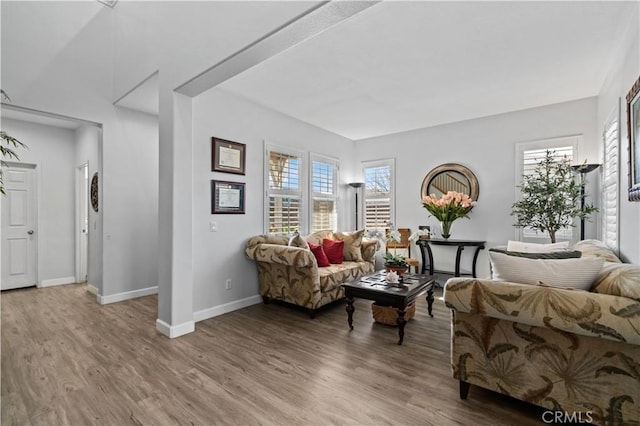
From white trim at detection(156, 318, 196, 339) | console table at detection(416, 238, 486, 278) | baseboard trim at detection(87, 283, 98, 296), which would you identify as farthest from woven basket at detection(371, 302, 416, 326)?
baseboard trim at detection(87, 283, 98, 296)

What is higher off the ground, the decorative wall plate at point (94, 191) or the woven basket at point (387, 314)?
the decorative wall plate at point (94, 191)

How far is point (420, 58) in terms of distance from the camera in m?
3.00

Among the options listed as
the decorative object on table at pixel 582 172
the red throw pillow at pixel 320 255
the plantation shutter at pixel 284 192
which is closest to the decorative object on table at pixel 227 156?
the plantation shutter at pixel 284 192

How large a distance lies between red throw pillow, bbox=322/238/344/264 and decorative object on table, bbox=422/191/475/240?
1541 mm

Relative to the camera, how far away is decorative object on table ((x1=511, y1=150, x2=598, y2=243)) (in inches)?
144

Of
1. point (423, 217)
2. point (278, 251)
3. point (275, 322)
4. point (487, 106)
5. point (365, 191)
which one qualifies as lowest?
point (275, 322)

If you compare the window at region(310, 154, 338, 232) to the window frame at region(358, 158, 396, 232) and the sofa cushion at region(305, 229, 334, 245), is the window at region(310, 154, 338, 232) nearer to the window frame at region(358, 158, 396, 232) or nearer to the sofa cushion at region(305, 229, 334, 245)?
the sofa cushion at region(305, 229, 334, 245)

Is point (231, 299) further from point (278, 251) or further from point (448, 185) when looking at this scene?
point (448, 185)

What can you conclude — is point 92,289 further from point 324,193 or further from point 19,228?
point 324,193

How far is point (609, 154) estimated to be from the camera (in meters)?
3.15

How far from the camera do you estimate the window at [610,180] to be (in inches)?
111

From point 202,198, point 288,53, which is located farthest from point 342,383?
point 288,53

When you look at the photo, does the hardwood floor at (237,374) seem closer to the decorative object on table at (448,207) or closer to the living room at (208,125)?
the living room at (208,125)

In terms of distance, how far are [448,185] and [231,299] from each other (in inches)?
152
